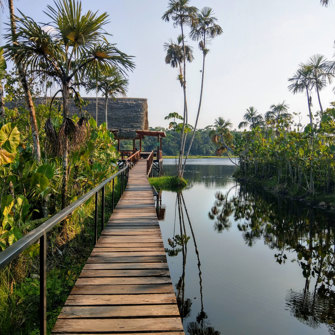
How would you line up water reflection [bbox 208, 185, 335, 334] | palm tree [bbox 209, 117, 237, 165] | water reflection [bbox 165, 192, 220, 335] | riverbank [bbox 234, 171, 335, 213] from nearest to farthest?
water reflection [bbox 165, 192, 220, 335] → water reflection [bbox 208, 185, 335, 334] → riverbank [bbox 234, 171, 335, 213] → palm tree [bbox 209, 117, 237, 165]

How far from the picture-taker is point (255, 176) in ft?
78.6

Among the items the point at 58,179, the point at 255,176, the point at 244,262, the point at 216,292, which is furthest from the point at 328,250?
the point at 255,176

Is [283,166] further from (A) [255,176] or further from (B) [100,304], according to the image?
(B) [100,304]

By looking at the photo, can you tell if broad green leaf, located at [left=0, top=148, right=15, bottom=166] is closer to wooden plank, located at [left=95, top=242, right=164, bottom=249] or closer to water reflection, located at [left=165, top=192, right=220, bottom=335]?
wooden plank, located at [left=95, top=242, right=164, bottom=249]

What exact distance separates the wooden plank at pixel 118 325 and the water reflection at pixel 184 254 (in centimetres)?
192

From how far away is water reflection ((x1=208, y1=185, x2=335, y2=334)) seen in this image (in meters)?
4.64

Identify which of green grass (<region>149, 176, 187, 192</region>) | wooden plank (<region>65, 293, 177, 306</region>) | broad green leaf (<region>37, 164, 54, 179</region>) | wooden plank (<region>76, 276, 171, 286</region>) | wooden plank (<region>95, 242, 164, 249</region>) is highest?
broad green leaf (<region>37, 164, 54, 179</region>)

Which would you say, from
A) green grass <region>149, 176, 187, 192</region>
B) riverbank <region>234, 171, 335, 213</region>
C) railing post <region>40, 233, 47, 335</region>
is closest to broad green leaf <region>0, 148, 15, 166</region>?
railing post <region>40, 233, 47, 335</region>

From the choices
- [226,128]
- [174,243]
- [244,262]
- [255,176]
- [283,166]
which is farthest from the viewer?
[226,128]

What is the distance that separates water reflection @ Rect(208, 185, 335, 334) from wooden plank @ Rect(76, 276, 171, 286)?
2569 mm

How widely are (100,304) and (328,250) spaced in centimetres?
656

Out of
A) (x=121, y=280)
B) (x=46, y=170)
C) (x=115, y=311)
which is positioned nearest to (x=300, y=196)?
(x=46, y=170)

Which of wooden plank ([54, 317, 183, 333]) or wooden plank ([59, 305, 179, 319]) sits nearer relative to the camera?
wooden plank ([54, 317, 183, 333])

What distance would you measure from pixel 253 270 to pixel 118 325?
4664 mm
